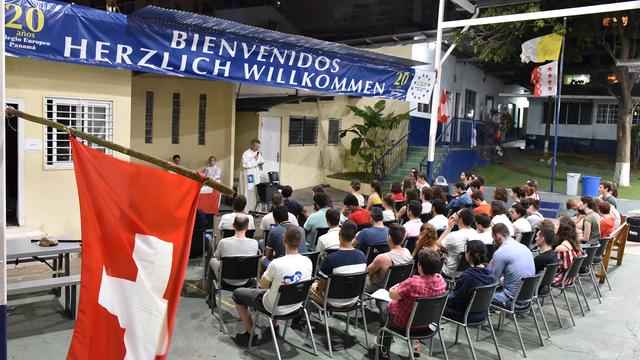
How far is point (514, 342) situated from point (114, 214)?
489 cm

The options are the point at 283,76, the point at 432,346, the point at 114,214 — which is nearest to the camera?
the point at 114,214

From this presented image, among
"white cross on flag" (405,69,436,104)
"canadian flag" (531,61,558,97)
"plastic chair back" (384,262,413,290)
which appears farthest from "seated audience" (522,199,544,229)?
"canadian flag" (531,61,558,97)

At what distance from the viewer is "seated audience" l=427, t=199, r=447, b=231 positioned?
7.83 metres

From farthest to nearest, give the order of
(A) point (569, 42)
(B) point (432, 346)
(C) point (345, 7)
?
(A) point (569, 42)
(C) point (345, 7)
(B) point (432, 346)

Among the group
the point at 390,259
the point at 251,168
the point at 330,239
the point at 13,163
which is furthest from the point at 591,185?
the point at 13,163

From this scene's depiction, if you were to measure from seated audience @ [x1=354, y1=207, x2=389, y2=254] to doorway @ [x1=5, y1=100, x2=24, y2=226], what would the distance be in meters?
5.17

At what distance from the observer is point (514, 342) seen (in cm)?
612

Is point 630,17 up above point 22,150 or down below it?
above

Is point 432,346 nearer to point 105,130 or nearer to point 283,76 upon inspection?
point 283,76

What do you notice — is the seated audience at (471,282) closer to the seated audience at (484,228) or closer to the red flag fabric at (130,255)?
the seated audience at (484,228)

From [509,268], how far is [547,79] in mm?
11095

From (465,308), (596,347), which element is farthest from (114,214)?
(596,347)

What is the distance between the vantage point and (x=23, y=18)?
21.9 feet

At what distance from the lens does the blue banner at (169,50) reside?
6805mm
